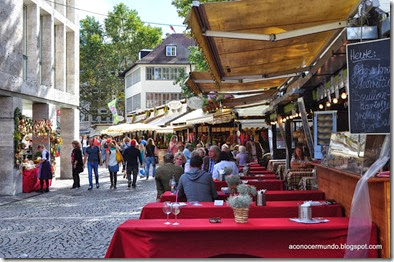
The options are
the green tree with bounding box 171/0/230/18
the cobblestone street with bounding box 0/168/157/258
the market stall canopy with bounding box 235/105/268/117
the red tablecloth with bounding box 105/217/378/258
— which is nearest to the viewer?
the red tablecloth with bounding box 105/217/378/258

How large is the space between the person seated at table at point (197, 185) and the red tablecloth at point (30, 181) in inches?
417

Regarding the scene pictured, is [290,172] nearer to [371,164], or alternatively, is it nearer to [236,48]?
[236,48]

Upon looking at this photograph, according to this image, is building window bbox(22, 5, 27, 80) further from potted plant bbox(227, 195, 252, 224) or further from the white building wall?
the white building wall

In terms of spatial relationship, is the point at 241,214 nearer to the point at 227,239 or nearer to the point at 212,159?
the point at 227,239

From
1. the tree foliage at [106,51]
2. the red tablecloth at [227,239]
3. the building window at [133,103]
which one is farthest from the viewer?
the tree foliage at [106,51]

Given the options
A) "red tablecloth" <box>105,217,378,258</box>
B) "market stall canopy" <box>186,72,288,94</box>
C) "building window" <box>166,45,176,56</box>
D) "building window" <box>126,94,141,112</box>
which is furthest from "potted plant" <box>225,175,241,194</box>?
"building window" <box>166,45,176,56</box>

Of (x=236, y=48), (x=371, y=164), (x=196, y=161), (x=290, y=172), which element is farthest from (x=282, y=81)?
(x=371, y=164)

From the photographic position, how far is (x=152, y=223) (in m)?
6.01

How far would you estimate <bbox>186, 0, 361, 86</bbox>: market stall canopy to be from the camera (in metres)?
6.58

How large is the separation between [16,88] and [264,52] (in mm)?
9052

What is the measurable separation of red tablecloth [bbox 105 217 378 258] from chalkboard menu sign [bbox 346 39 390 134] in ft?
3.49

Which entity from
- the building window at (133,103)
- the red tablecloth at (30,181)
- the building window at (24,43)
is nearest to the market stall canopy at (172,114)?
the building window at (24,43)

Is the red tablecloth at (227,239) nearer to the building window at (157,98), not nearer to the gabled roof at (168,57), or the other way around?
the building window at (157,98)

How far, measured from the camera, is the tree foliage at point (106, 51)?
208ft
